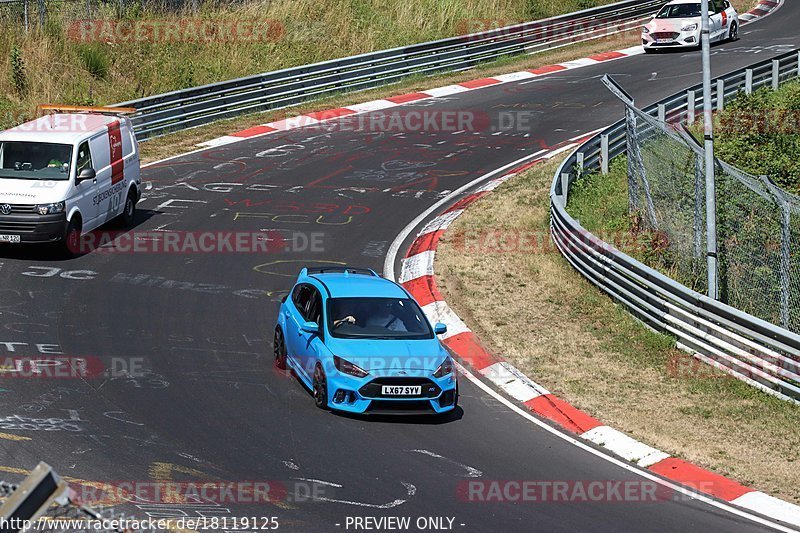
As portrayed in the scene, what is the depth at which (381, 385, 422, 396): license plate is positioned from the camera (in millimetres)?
12844

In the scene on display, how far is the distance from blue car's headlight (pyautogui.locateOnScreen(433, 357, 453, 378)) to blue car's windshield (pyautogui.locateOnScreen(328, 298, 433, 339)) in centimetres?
60

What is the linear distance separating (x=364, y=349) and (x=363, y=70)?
2139 cm

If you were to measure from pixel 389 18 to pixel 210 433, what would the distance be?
29462mm

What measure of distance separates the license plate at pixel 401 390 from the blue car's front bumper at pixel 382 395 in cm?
4

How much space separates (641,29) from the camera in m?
41.8

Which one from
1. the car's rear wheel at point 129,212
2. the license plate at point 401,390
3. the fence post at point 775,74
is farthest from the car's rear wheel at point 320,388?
the fence post at point 775,74

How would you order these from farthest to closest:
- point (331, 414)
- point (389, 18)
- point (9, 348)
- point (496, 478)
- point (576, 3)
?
1. point (576, 3)
2. point (389, 18)
3. point (9, 348)
4. point (331, 414)
5. point (496, 478)

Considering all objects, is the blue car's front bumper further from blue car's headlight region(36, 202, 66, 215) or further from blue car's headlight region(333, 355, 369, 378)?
blue car's headlight region(36, 202, 66, 215)

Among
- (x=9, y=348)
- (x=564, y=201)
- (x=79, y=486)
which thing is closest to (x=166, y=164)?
(x=564, y=201)

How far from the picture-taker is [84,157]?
1961 cm

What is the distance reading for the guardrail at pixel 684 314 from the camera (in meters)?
14.2

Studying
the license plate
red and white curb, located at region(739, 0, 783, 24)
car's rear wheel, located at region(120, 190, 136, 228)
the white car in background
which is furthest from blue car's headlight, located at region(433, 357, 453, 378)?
red and white curb, located at region(739, 0, 783, 24)

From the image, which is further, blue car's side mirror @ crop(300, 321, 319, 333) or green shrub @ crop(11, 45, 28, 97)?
green shrub @ crop(11, 45, 28, 97)

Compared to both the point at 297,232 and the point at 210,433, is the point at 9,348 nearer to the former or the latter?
the point at 210,433
